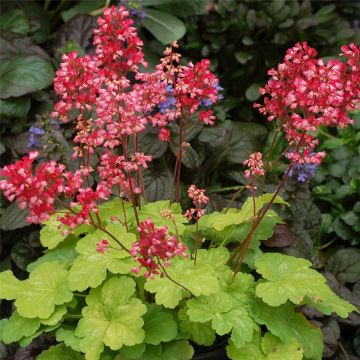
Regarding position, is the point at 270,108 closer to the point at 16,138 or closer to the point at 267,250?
the point at 267,250

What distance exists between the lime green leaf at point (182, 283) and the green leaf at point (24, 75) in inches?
57.2

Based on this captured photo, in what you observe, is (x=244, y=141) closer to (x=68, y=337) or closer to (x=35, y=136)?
(x=35, y=136)

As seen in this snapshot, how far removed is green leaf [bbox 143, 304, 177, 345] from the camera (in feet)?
5.49

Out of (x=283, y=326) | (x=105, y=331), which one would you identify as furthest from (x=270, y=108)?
(x=105, y=331)

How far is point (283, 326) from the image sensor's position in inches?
71.2

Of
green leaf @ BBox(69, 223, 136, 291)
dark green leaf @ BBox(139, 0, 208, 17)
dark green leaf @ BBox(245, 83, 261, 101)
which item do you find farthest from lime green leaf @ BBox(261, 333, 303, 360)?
dark green leaf @ BBox(139, 0, 208, 17)

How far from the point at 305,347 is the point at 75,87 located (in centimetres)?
108

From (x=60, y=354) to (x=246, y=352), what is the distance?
58cm

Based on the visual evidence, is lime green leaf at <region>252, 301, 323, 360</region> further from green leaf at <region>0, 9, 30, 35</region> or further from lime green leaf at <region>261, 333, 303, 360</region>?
green leaf at <region>0, 9, 30, 35</region>

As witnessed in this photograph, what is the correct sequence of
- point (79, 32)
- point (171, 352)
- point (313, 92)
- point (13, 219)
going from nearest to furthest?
1. point (313, 92)
2. point (171, 352)
3. point (13, 219)
4. point (79, 32)

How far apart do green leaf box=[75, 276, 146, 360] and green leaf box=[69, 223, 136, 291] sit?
0.14ft

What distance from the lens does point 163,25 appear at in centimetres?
365

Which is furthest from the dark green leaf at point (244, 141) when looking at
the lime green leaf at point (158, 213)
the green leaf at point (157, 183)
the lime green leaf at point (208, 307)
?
the lime green leaf at point (208, 307)

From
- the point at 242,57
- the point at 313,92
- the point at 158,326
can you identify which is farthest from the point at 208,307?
the point at 242,57
